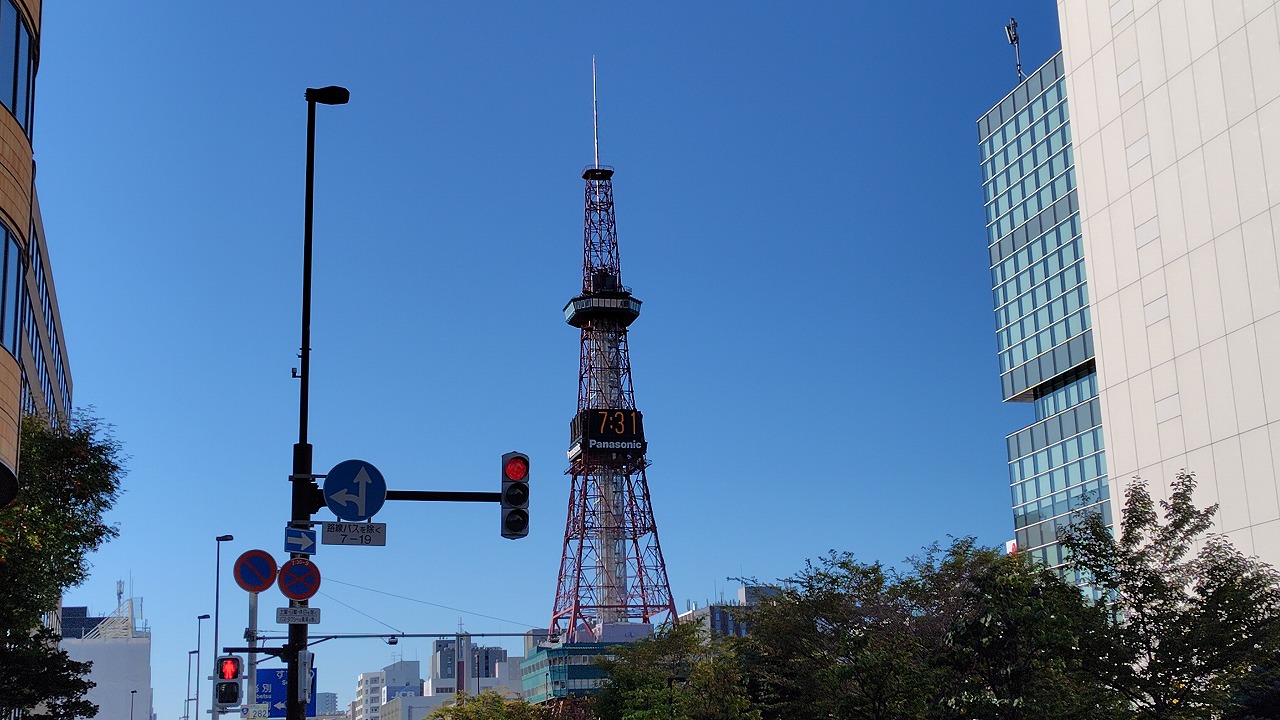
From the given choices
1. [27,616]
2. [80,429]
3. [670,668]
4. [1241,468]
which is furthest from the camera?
[670,668]

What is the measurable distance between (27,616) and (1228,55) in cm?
4096

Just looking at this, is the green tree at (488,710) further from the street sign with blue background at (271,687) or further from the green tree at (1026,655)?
the green tree at (1026,655)

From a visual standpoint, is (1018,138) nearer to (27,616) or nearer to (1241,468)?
(1241,468)

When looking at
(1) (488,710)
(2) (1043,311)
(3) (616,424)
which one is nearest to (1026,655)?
(2) (1043,311)

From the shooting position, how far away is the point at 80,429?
107 ft

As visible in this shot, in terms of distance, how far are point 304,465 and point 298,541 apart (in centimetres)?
116

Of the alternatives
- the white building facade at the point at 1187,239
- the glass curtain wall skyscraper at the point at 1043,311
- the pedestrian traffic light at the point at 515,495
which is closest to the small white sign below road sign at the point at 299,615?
the pedestrian traffic light at the point at 515,495

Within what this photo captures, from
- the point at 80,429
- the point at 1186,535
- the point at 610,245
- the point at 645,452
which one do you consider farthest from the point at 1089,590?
the point at 610,245

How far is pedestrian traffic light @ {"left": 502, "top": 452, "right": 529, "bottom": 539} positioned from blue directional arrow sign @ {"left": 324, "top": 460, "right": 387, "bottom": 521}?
1.67 metres

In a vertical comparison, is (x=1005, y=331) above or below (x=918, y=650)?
above

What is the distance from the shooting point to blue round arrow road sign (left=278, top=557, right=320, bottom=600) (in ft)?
62.9

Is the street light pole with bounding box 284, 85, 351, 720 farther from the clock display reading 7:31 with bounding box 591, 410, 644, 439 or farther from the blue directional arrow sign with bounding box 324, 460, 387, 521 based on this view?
the clock display reading 7:31 with bounding box 591, 410, 644, 439

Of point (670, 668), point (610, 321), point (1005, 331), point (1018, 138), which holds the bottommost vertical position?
point (670, 668)

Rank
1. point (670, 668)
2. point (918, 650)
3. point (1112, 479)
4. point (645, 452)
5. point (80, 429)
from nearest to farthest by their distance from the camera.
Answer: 1. point (80, 429)
2. point (918, 650)
3. point (1112, 479)
4. point (670, 668)
5. point (645, 452)
